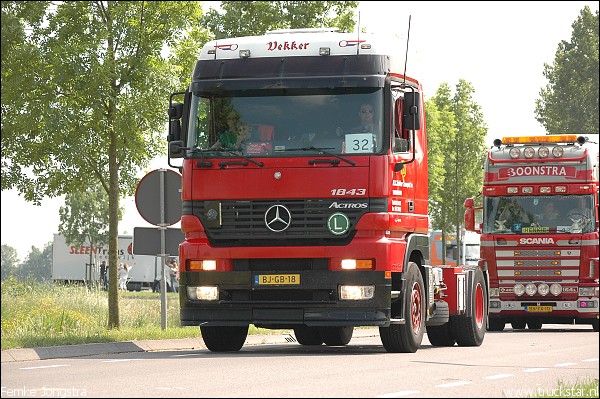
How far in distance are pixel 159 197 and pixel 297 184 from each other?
4666mm

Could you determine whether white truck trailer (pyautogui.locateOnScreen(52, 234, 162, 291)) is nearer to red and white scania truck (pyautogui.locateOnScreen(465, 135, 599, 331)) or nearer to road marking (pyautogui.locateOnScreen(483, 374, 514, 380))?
red and white scania truck (pyautogui.locateOnScreen(465, 135, 599, 331))

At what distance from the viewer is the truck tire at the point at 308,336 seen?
20.6m

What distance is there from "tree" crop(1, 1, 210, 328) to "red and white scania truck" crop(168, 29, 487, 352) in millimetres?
4059

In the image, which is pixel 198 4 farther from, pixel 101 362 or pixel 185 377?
pixel 185 377

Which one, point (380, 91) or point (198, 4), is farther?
point (198, 4)

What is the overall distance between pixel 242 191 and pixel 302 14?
712 inches

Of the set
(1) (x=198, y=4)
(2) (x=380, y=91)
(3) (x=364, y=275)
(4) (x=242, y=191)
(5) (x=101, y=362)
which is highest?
(1) (x=198, y=4)

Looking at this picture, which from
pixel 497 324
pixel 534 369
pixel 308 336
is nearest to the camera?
pixel 534 369

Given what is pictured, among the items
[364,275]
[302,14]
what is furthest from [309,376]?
[302,14]

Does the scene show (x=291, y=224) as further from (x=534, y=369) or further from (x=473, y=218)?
(x=473, y=218)

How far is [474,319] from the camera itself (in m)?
21.0

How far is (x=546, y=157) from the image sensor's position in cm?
2783

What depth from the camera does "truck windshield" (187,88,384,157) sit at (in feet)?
54.3

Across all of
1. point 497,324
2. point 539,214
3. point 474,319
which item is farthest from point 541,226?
point 474,319
